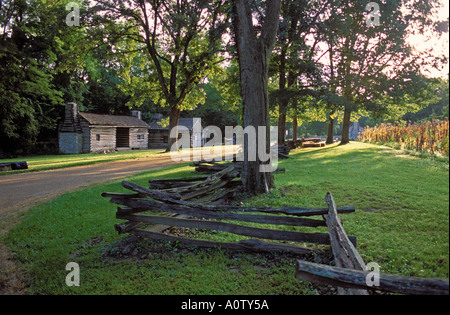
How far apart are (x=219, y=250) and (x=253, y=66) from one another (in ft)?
17.2

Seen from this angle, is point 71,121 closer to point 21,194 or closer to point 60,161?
point 60,161

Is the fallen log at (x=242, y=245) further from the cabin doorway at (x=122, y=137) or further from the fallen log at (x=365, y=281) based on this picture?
the cabin doorway at (x=122, y=137)

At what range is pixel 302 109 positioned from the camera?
757 inches

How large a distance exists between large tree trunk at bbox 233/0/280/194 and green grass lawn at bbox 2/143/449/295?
4.13 ft

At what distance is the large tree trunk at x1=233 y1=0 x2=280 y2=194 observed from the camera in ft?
24.0

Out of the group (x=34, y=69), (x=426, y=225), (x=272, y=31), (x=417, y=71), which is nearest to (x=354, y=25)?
(x=417, y=71)

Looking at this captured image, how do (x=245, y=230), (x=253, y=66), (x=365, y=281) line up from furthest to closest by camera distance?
(x=253, y=66)
(x=245, y=230)
(x=365, y=281)

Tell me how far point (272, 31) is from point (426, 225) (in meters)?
6.02

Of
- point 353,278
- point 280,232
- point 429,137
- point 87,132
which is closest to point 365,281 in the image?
point 353,278

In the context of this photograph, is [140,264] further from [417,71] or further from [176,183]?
[417,71]

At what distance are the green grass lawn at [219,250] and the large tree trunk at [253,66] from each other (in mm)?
1260

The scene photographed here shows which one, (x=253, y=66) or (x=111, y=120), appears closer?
(x=253, y=66)

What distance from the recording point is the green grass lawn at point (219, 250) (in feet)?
10.6

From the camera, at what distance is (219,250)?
167 inches
